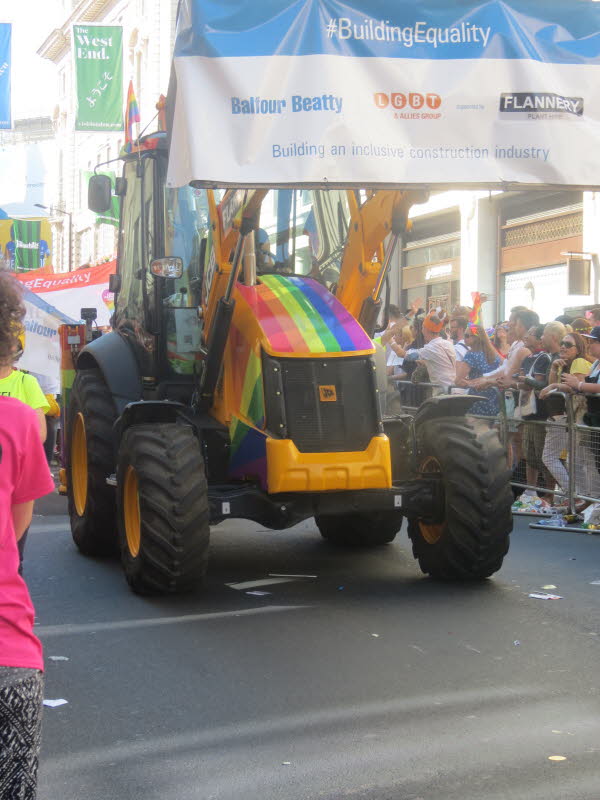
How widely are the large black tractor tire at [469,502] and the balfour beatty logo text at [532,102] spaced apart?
2.02 m

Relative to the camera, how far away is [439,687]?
17.7ft

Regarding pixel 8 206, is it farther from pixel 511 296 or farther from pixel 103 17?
pixel 511 296

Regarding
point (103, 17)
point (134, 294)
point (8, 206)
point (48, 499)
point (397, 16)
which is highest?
point (103, 17)

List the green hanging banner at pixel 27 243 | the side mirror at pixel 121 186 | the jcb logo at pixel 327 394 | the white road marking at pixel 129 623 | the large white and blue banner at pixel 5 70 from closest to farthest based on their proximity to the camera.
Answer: the white road marking at pixel 129 623 → the jcb logo at pixel 327 394 → the side mirror at pixel 121 186 → the large white and blue banner at pixel 5 70 → the green hanging banner at pixel 27 243

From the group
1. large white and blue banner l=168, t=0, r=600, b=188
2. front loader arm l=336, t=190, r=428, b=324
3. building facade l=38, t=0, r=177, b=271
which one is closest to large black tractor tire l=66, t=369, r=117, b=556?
front loader arm l=336, t=190, r=428, b=324

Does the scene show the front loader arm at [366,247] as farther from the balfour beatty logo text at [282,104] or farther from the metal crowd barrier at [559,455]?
the metal crowd barrier at [559,455]

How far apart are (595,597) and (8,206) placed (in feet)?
271

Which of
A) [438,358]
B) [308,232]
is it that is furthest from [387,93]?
[438,358]

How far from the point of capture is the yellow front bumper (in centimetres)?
705

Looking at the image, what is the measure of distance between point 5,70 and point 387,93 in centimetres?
2109

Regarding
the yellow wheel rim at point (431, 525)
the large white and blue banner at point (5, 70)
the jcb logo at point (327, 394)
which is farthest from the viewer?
the large white and blue banner at point (5, 70)

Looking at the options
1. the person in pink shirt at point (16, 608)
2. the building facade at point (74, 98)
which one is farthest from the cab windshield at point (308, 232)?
the building facade at point (74, 98)

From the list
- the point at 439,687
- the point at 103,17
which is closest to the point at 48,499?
the point at 439,687

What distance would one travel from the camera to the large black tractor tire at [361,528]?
9047 millimetres
